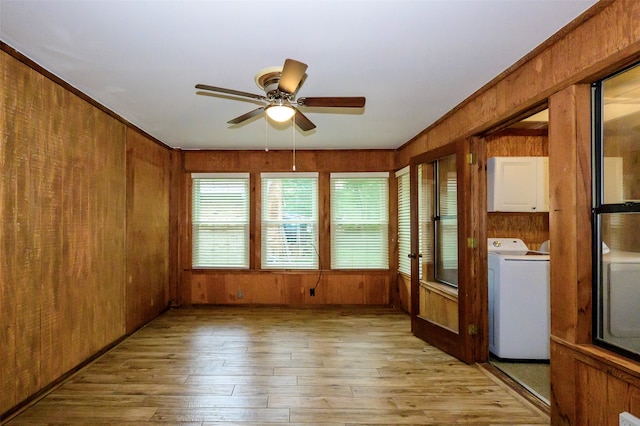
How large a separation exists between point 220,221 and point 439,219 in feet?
11.0

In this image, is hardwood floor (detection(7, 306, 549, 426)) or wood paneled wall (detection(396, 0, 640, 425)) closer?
wood paneled wall (detection(396, 0, 640, 425))

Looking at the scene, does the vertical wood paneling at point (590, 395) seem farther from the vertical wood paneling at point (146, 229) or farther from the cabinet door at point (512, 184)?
the vertical wood paneling at point (146, 229)

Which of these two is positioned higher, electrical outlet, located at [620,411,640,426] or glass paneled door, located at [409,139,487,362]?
glass paneled door, located at [409,139,487,362]

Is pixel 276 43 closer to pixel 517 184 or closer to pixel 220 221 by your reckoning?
pixel 517 184

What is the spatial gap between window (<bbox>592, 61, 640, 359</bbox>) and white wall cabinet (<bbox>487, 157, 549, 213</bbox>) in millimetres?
1958

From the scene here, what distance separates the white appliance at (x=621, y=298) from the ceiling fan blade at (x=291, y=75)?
210cm

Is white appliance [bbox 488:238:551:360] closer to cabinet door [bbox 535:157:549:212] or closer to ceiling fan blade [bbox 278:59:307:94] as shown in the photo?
cabinet door [bbox 535:157:549:212]

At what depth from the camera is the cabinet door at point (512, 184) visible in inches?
153

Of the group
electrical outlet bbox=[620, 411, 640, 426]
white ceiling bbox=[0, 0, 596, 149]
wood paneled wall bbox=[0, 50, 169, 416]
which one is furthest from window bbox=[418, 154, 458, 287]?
wood paneled wall bbox=[0, 50, 169, 416]

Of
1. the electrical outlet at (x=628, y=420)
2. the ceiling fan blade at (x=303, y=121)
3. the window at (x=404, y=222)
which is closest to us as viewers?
the electrical outlet at (x=628, y=420)

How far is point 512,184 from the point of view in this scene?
3.91 meters

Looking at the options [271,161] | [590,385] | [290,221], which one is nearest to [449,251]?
[590,385]

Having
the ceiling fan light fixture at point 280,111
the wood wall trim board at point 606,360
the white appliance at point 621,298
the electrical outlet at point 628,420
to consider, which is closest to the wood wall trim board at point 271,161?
the ceiling fan light fixture at point 280,111

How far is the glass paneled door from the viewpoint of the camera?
10.6ft
